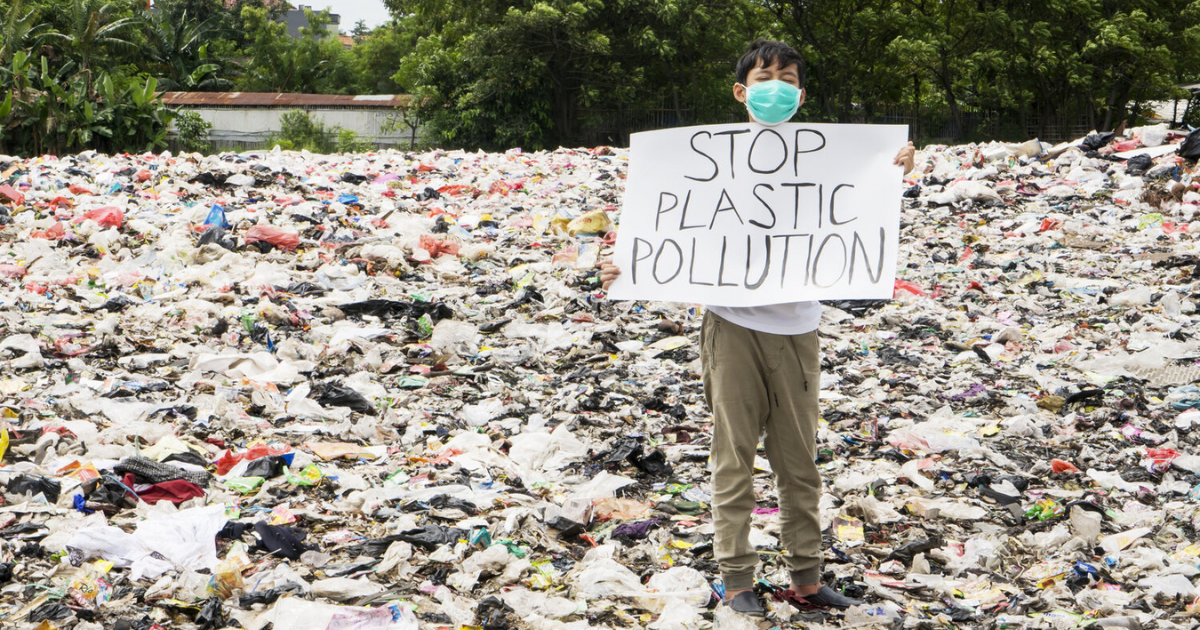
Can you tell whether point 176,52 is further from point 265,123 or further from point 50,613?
point 50,613

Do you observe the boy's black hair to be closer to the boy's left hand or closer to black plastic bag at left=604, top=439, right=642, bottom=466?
the boy's left hand

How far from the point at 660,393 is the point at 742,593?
6.60 ft

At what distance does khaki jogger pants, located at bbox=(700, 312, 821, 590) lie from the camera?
7.41ft

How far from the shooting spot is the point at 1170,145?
898cm

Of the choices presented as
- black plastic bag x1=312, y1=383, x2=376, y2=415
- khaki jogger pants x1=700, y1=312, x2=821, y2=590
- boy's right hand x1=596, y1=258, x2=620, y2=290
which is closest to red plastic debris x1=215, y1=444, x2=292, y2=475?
black plastic bag x1=312, y1=383, x2=376, y2=415

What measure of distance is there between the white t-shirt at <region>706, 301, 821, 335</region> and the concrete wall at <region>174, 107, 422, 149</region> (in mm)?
21219

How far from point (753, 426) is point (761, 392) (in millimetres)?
82

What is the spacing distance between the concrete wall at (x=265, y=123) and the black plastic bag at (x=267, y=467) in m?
20.1

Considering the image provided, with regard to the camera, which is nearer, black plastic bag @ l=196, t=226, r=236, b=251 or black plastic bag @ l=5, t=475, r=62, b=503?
black plastic bag @ l=5, t=475, r=62, b=503

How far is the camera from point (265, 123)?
77.3 feet

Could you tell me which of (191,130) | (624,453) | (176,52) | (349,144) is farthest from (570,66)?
(624,453)

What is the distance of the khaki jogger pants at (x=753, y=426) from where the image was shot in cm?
226

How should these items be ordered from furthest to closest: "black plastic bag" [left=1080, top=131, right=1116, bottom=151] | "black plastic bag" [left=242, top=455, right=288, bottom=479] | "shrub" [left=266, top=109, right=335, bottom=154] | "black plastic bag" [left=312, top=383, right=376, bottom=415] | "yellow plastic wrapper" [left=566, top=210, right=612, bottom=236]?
"shrub" [left=266, top=109, right=335, bottom=154], "black plastic bag" [left=1080, top=131, right=1116, bottom=151], "yellow plastic wrapper" [left=566, top=210, right=612, bottom=236], "black plastic bag" [left=312, top=383, right=376, bottom=415], "black plastic bag" [left=242, top=455, right=288, bottom=479]

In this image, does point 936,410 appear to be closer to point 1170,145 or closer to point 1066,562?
point 1066,562
